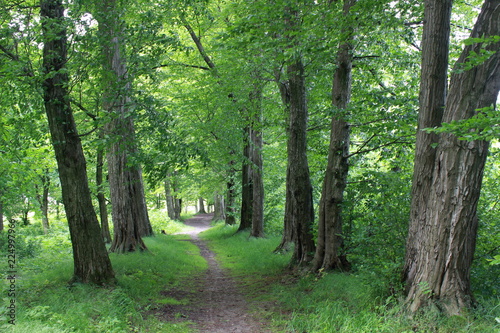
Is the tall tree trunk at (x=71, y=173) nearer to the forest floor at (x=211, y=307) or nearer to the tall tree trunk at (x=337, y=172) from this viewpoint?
A: the forest floor at (x=211, y=307)

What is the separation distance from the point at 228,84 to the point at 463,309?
810cm

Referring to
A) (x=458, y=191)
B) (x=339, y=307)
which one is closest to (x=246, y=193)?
(x=339, y=307)

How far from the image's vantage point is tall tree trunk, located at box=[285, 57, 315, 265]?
9.02 metres

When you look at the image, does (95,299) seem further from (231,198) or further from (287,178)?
(231,198)

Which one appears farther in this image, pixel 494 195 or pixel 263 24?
pixel 494 195

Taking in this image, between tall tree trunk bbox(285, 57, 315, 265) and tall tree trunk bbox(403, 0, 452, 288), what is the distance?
160 inches

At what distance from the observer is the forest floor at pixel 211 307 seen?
5719 millimetres

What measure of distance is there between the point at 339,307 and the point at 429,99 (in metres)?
3.35

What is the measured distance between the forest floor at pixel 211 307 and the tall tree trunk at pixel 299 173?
200cm

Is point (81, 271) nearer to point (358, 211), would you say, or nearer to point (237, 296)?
point (237, 296)

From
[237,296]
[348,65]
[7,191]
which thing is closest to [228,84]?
[348,65]

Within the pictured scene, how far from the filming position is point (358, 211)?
793cm

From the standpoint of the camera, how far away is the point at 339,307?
542 centimetres

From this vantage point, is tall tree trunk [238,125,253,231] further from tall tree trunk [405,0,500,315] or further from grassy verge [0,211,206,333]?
tall tree trunk [405,0,500,315]
